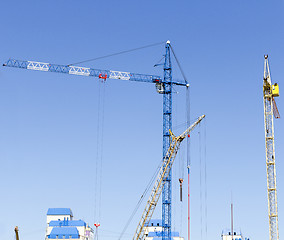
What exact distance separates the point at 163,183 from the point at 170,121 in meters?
24.4

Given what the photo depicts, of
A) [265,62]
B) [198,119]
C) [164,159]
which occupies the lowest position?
[164,159]

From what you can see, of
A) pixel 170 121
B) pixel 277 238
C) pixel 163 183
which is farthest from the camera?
pixel 170 121

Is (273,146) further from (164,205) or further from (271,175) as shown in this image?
(164,205)

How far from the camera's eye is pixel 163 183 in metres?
187

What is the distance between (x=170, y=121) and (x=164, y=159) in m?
17.1

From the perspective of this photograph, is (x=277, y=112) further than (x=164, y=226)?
No

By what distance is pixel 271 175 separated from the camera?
16462cm

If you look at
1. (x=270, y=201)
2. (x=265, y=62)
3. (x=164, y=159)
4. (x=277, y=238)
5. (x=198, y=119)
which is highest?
(x=265, y=62)

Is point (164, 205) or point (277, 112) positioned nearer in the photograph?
point (277, 112)

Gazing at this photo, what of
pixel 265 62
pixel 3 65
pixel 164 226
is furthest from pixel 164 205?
pixel 3 65

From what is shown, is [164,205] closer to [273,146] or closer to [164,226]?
[164,226]

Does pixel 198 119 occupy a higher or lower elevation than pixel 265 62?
lower

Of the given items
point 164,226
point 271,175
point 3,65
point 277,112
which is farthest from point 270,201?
point 3,65

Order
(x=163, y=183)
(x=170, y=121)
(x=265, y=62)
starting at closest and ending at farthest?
(x=265, y=62), (x=163, y=183), (x=170, y=121)
